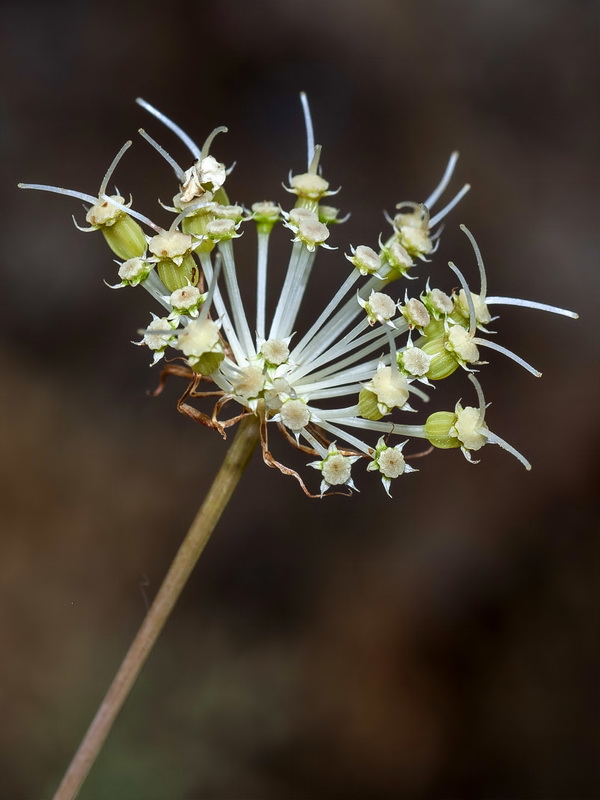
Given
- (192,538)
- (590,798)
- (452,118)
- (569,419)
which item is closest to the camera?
(192,538)

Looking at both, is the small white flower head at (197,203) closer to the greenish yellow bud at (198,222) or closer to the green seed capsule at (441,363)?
the greenish yellow bud at (198,222)

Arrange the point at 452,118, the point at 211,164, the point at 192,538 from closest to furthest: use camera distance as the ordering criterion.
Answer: the point at 192,538 → the point at 211,164 → the point at 452,118

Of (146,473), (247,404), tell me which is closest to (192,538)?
(247,404)

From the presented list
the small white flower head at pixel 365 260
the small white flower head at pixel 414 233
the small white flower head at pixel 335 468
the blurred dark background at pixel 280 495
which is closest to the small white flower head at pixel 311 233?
the small white flower head at pixel 365 260

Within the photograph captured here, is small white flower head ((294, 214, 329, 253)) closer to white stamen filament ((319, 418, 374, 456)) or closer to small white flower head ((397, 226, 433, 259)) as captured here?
small white flower head ((397, 226, 433, 259))

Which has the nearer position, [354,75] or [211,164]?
[211,164]

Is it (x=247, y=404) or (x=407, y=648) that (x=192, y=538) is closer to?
(x=247, y=404)
